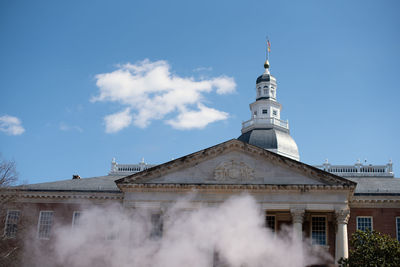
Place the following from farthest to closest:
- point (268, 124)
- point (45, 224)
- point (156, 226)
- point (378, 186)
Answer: point (268, 124)
point (45, 224)
point (378, 186)
point (156, 226)

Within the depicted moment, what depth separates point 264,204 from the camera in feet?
99.9

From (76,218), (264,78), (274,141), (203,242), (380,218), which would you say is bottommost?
(203,242)

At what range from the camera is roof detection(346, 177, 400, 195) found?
3272 centimetres

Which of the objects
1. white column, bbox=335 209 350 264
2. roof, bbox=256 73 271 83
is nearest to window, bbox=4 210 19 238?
white column, bbox=335 209 350 264

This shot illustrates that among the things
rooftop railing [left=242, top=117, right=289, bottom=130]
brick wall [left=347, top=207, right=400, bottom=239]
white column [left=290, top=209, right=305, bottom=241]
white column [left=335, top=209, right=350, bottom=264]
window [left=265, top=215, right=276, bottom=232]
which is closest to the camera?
white column [left=335, top=209, right=350, bottom=264]

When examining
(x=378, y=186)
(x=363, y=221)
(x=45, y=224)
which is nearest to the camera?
(x=363, y=221)

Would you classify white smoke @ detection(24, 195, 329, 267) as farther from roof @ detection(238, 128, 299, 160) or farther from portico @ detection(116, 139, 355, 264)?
roof @ detection(238, 128, 299, 160)

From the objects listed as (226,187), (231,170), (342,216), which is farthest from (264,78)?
(342,216)

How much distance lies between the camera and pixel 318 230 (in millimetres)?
31734

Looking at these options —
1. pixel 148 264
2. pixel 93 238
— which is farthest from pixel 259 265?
pixel 93 238

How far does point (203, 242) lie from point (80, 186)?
10.1 meters

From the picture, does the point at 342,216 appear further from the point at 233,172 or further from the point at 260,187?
the point at 233,172

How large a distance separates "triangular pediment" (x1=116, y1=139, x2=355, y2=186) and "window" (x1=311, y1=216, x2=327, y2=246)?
2818 millimetres

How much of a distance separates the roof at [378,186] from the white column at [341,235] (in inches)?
132
